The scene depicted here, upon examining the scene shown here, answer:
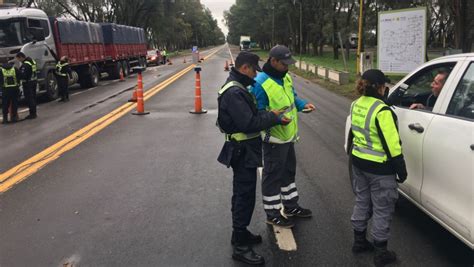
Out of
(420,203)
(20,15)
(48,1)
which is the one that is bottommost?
(420,203)

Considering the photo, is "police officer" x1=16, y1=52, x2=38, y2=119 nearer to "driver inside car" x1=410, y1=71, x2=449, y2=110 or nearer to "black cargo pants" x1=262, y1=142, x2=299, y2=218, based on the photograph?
"black cargo pants" x1=262, y1=142, x2=299, y2=218

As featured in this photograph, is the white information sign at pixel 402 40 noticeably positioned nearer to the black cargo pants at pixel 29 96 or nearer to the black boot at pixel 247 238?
the black cargo pants at pixel 29 96

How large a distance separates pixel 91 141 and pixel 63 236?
4750mm

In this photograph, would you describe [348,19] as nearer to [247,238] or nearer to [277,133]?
[277,133]

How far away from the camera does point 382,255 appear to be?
152 inches

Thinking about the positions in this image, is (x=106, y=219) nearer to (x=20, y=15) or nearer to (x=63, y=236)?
(x=63, y=236)

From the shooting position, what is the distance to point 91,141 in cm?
902

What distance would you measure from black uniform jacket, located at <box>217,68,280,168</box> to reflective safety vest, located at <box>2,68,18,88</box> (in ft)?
31.5

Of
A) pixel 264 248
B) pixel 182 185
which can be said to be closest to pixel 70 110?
pixel 182 185

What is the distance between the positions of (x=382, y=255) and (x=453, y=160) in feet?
3.24

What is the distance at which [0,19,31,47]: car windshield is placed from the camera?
15078 millimetres

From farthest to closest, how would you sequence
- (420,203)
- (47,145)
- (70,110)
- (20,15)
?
(20,15) < (70,110) < (47,145) < (420,203)

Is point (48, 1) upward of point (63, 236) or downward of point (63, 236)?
upward

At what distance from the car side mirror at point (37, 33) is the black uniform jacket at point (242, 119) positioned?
13913 mm
